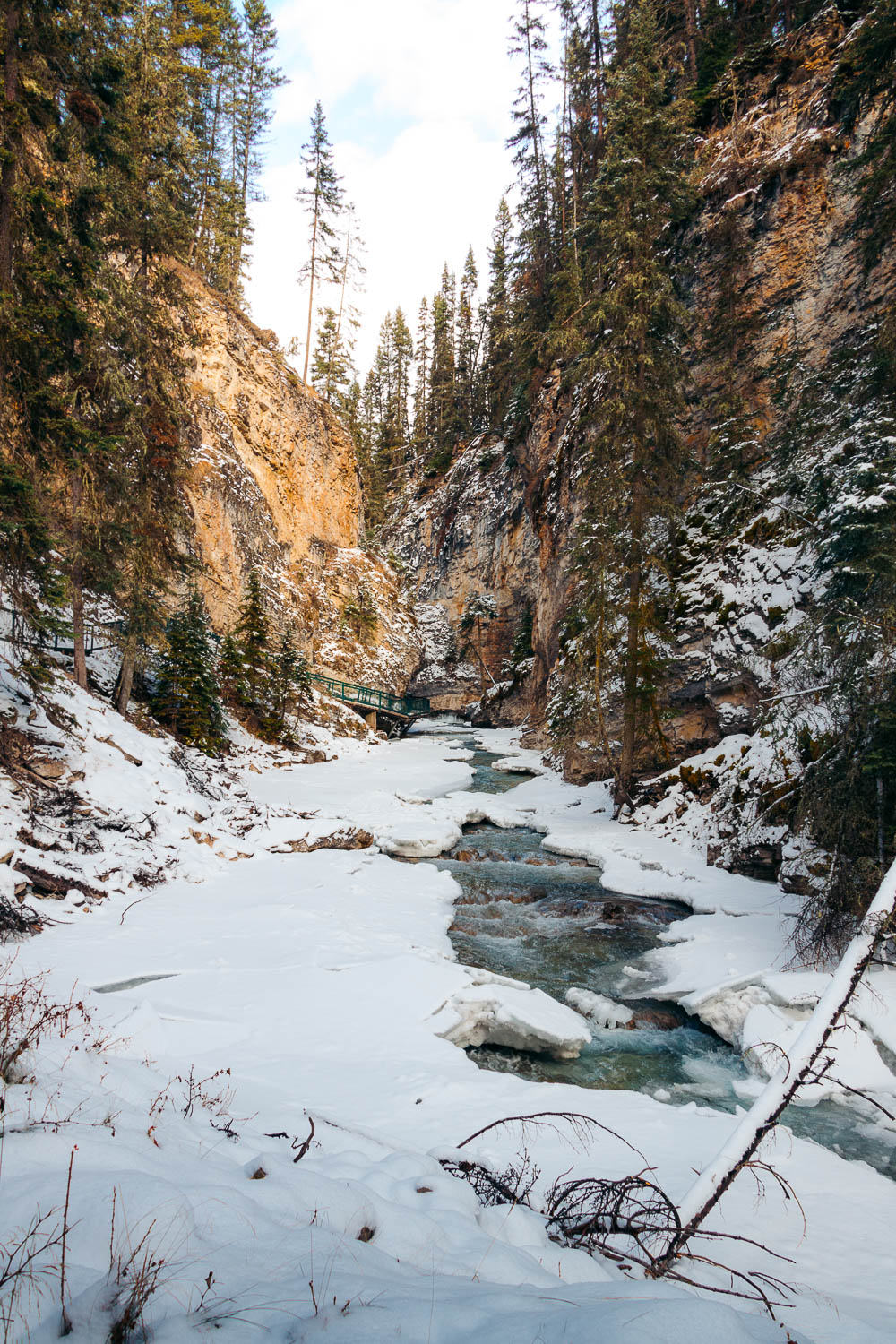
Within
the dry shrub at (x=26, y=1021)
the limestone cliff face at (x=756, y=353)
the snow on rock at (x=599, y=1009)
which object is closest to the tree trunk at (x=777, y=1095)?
the dry shrub at (x=26, y=1021)

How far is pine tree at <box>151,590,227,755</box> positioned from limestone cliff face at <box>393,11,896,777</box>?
10.6 meters

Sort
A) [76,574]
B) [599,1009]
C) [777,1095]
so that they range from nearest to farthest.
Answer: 1. [777,1095]
2. [599,1009]
3. [76,574]

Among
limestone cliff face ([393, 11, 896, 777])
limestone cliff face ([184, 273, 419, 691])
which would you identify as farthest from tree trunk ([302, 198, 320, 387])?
limestone cliff face ([393, 11, 896, 777])

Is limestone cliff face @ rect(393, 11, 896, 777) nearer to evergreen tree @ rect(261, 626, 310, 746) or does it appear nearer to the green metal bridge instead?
evergreen tree @ rect(261, 626, 310, 746)

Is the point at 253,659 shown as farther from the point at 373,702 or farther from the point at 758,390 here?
the point at 758,390

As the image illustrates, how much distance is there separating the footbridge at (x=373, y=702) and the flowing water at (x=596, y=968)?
1631 cm

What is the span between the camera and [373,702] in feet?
103

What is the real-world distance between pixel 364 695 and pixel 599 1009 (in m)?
25.1

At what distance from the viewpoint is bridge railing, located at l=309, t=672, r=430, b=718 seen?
28109 mm

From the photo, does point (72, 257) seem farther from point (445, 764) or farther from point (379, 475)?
point (379, 475)

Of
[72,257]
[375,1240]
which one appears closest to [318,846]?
[375,1240]

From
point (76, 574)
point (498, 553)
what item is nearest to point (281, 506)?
point (498, 553)

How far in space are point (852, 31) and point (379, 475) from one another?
161 ft

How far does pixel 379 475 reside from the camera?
60.5 m
